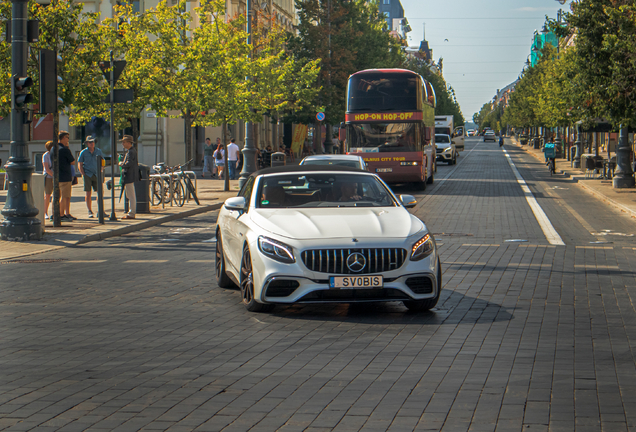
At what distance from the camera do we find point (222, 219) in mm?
10125

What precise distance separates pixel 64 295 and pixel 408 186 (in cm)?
2529

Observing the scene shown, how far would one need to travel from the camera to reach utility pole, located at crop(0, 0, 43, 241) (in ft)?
48.7

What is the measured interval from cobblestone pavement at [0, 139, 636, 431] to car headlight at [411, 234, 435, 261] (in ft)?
1.88

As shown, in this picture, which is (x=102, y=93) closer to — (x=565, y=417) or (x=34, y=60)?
(x=34, y=60)

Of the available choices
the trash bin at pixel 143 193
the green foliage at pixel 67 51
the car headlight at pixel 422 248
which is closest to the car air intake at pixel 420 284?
the car headlight at pixel 422 248

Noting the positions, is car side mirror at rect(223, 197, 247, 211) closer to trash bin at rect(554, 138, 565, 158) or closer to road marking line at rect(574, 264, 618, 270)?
road marking line at rect(574, 264, 618, 270)

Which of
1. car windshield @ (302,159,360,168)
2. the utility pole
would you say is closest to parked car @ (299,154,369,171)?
car windshield @ (302,159,360,168)

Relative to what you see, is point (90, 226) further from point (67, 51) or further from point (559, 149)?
point (559, 149)

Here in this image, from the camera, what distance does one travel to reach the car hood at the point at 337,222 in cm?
802

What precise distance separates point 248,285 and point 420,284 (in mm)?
1657

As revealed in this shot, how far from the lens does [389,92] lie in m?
30.0

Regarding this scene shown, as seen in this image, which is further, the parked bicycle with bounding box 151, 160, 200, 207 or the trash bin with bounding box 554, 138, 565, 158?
the trash bin with bounding box 554, 138, 565, 158

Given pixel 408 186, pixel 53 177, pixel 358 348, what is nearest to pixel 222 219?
pixel 358 348

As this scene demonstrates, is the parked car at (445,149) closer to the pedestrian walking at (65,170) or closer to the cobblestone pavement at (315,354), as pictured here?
the pedestrian walking at (65,170)
